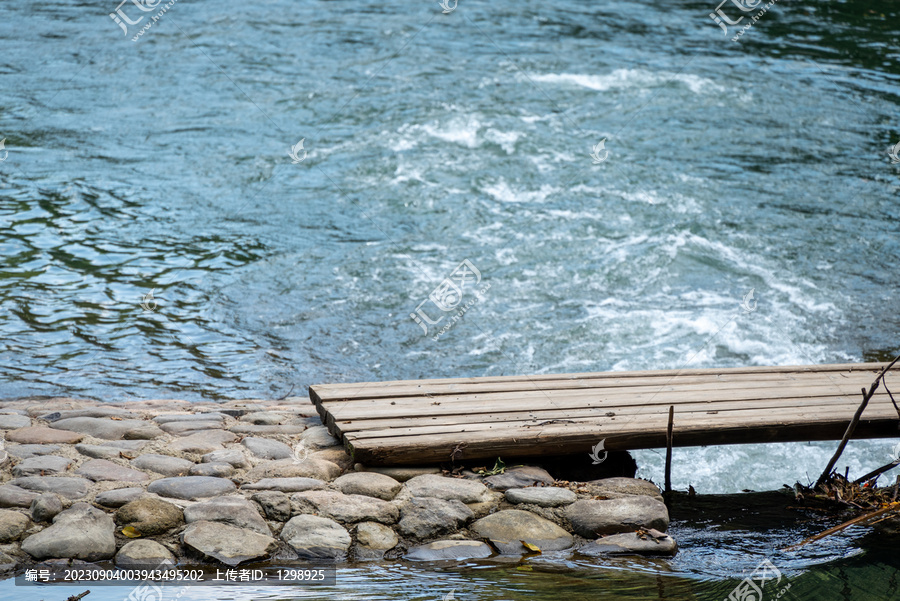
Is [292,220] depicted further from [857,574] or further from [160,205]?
[857,574]

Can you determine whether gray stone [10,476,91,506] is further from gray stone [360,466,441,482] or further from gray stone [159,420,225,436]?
gray stone [360,466,441,482]

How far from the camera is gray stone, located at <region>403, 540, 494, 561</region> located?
10.6 feet

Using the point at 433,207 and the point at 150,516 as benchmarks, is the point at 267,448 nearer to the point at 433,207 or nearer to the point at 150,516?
the point at 150,516

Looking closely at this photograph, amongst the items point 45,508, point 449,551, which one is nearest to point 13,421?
point 45,508

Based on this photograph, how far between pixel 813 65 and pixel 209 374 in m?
11.7

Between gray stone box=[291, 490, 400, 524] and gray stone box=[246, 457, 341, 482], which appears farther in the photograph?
gray stone box=[246, 457, 341, 482]

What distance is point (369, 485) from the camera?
3.55 meters

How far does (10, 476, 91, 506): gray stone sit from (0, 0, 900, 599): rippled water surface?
0.98 metres

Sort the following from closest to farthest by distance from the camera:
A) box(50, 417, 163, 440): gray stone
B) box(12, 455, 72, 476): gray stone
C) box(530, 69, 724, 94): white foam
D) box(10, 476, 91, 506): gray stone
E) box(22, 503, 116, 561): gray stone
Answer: box(22, 503, 116, 561): gray stone, box(10, 476, 91, 506): gray stone, box(12, 455, 72, 476): gray stone, box(50, 417, 163, 440): gray stone, box(530, 69, 724, 94): white foam

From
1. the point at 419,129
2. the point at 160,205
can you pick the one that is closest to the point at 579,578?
the point at 160,205

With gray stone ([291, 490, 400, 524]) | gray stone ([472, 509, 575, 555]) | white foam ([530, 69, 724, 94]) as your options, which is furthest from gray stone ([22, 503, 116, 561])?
white foam ([530, 69, 724, 94])

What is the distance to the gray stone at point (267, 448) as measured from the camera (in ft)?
12.5

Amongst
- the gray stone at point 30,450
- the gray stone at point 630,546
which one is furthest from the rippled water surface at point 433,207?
the gray stone at point 30,450

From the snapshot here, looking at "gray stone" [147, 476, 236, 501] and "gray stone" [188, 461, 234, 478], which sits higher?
"gray stone" [147, 476, 236, 501]
